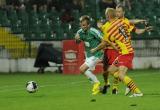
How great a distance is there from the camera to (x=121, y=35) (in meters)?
18.0

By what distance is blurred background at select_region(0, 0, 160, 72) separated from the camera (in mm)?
34844

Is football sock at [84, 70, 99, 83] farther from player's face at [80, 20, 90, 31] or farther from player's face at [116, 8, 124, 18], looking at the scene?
player's face at [116, 8, 124, 18]

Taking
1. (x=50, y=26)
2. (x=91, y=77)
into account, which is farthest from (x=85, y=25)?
(x=50, y=26)

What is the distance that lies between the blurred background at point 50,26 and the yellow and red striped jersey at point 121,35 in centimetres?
1659

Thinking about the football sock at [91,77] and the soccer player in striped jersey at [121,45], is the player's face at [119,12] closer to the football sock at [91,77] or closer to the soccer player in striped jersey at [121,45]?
the soccer player in striped jersey at [121,45]

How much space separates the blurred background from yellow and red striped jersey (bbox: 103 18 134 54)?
16594mm

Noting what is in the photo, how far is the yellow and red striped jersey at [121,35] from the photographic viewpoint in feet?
58.4

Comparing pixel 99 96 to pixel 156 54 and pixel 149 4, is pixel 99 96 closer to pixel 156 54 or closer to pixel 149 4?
pixel 156 54

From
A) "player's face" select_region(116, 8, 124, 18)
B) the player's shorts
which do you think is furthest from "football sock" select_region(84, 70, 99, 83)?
"player's face" select_region(116, 8, 124, 18)

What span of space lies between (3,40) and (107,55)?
16100mm

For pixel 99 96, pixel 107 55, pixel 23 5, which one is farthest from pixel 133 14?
pixel 99 96

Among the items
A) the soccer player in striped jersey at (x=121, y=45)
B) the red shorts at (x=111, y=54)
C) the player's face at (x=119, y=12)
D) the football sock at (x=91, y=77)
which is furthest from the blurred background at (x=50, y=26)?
the player's face at (x=119, y=12)

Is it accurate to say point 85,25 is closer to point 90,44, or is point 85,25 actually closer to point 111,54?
point 90,44

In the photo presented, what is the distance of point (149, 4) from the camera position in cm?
3806
